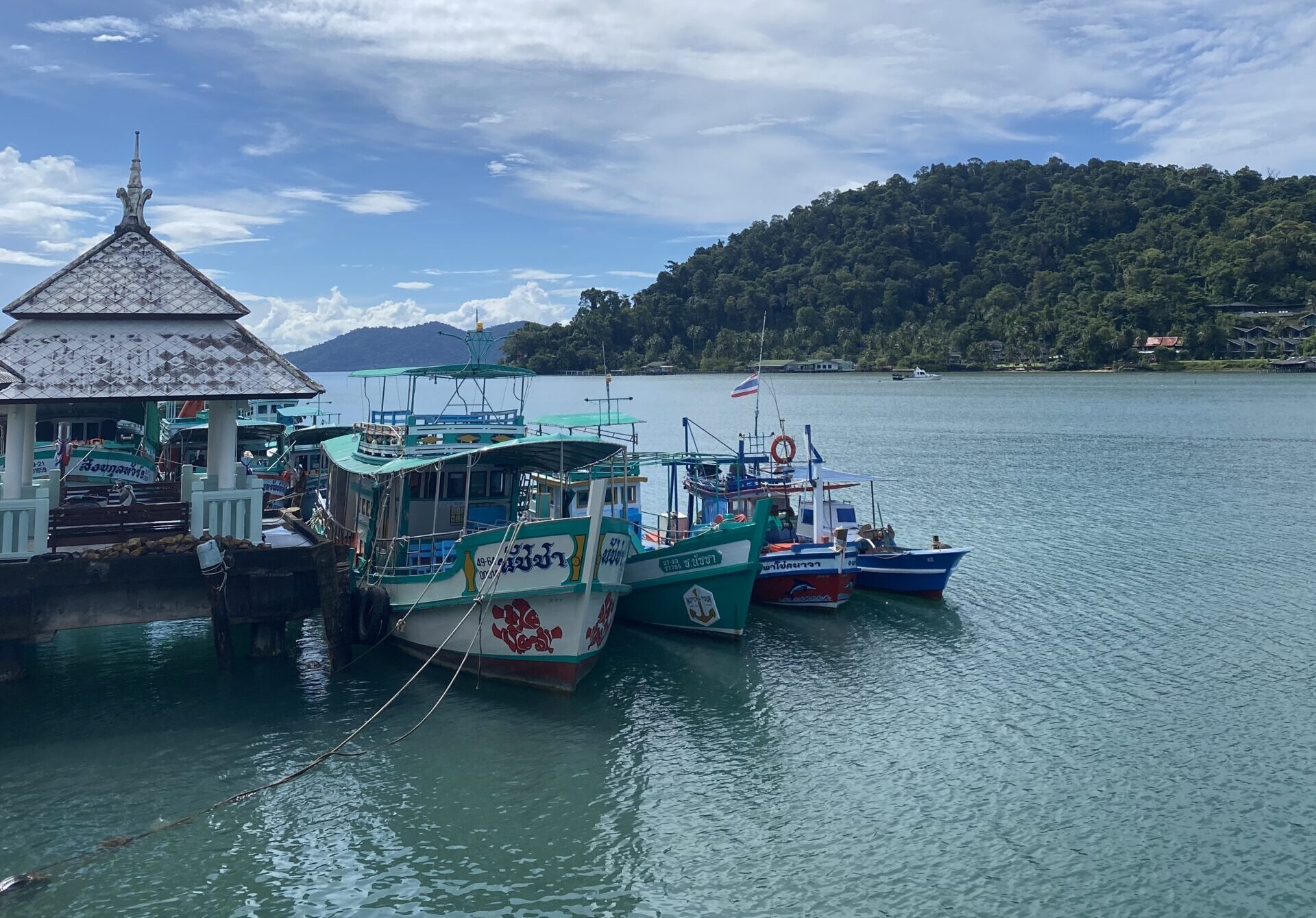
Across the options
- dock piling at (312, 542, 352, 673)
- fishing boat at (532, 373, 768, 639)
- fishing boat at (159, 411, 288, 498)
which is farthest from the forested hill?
dock piling at (312, 542, 352, 673)

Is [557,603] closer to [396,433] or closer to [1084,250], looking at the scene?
[396,433]

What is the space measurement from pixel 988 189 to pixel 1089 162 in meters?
20.9

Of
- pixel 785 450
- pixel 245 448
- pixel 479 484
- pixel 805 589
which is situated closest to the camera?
pixel 479 484

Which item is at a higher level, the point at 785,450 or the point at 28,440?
the point at 785,450

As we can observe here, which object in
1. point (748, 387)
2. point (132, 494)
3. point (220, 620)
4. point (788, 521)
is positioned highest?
point (748, 387)

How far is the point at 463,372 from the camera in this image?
21.3 metres

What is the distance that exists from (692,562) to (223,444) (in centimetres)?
974

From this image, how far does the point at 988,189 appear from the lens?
199m

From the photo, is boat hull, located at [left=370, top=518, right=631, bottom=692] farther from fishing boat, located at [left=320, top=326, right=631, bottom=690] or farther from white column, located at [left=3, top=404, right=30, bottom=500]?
white column, located at [left=3, top=404, right=30, bottom=500]

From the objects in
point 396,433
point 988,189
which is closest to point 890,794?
point 396,433

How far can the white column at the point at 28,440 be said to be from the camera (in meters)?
17.4

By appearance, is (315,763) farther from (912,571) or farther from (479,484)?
(912,571)

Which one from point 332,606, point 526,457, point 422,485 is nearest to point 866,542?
point 526,457

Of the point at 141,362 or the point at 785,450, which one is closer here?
the point at 141,362
